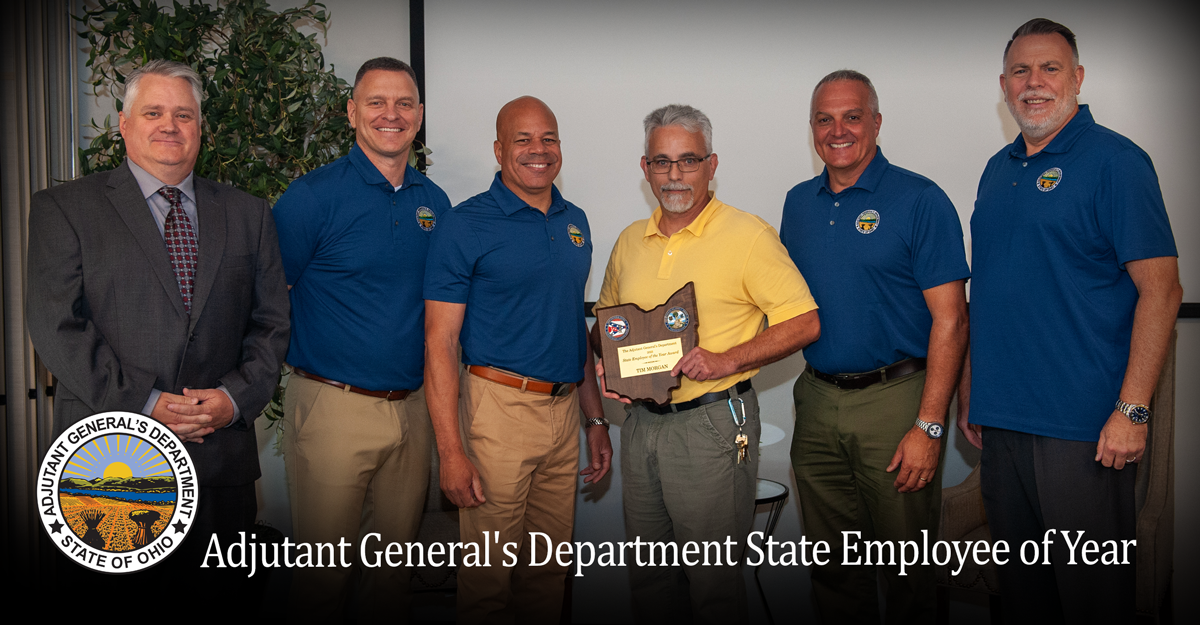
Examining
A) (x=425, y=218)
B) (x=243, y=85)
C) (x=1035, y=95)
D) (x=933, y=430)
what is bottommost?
(x=933, y=430)

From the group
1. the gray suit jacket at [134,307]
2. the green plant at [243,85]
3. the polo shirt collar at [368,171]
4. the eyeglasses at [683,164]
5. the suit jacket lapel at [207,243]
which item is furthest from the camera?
the green plant at [243,85]

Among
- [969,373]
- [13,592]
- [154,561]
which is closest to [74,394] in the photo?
[154,561]

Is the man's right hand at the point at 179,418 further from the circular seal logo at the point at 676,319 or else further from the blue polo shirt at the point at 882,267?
the blue polo shirt at the point at 882,267

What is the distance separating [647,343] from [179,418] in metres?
1.34

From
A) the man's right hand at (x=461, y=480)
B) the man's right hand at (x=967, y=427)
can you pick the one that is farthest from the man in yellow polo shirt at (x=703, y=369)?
the man's right hand at (x=967, y=427)

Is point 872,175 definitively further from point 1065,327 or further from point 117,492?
point 117,492

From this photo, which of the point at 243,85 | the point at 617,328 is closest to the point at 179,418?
the point at 617,328

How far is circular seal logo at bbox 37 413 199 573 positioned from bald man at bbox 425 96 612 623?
745 millimetres

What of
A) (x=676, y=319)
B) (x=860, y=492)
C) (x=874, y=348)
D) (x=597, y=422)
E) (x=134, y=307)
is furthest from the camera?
(x=597, y=422)

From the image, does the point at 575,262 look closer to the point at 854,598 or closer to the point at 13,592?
the point at 854,598

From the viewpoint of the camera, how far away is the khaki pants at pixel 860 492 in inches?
94.8

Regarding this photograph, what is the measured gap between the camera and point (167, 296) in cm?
206

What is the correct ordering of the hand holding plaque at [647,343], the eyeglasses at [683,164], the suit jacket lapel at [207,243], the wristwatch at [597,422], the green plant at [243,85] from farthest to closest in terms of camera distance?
the green plant at [243,85], the wristwatch at [597,422], the eyeglasses at [683,164], the hand holding plaque at [647,343], the suit jacket lapel at [207,243]

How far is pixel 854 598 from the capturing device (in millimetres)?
2551
